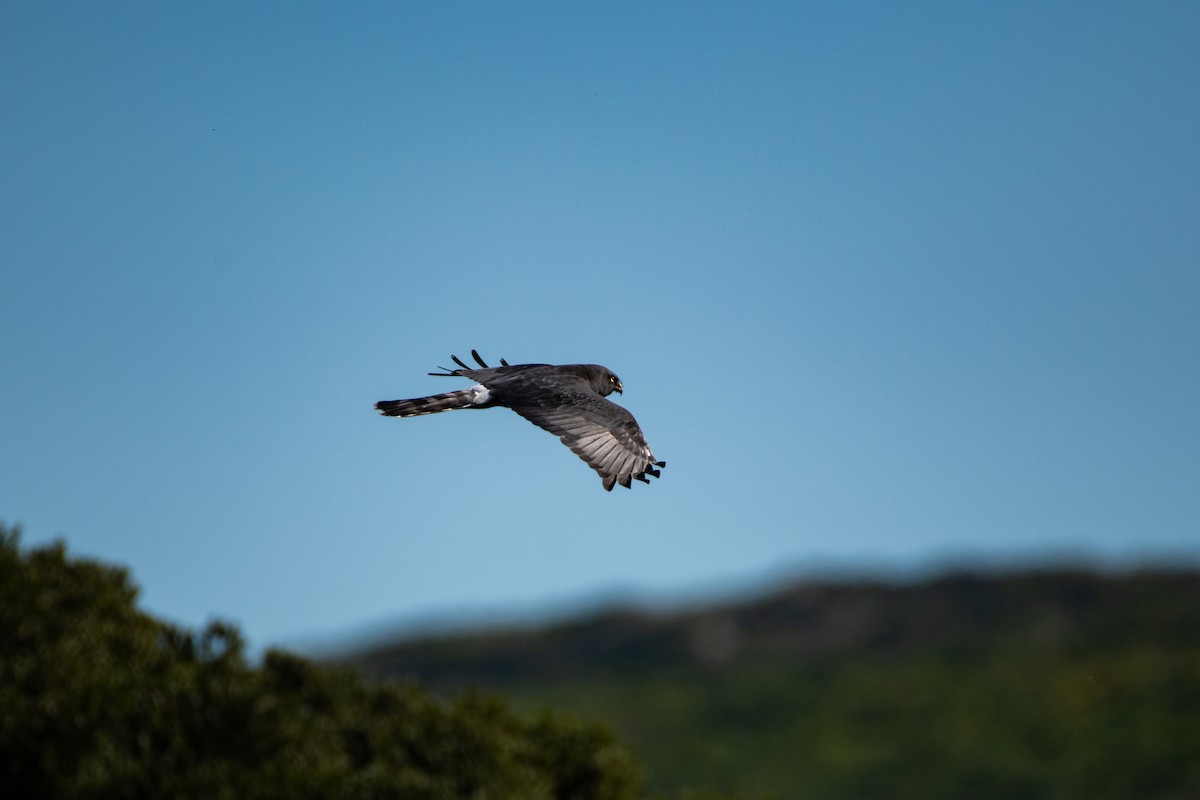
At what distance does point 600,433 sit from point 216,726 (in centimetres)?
508

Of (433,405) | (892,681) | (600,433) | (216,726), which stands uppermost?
(433,405)

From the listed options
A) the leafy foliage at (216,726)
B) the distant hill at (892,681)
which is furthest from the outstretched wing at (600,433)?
the distant hill at (892,681)

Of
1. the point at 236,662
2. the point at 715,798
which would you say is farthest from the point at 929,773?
the point at 236,662

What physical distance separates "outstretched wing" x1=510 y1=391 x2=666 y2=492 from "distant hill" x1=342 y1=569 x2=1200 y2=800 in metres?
20.3

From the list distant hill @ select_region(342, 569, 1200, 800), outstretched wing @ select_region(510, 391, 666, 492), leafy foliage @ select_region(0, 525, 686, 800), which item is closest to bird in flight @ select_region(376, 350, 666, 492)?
outstretched wing @ select_region(510, 391, 666, 492)

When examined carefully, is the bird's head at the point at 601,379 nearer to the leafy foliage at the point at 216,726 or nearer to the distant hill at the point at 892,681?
the leafy foliage at the point at 216,726

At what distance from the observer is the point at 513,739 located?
16.0 metres

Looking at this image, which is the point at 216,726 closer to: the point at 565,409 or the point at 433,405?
the point at 433,405

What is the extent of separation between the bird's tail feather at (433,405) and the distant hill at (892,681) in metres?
19.5

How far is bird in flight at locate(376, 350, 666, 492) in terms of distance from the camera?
13.3 m

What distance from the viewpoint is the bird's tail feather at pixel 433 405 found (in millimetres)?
14406

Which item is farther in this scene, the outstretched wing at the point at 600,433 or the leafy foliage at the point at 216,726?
the leafy foliage at the point at 216,726

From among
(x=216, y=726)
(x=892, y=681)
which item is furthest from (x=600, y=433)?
(x=892, y=681)

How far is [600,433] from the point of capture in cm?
1369
